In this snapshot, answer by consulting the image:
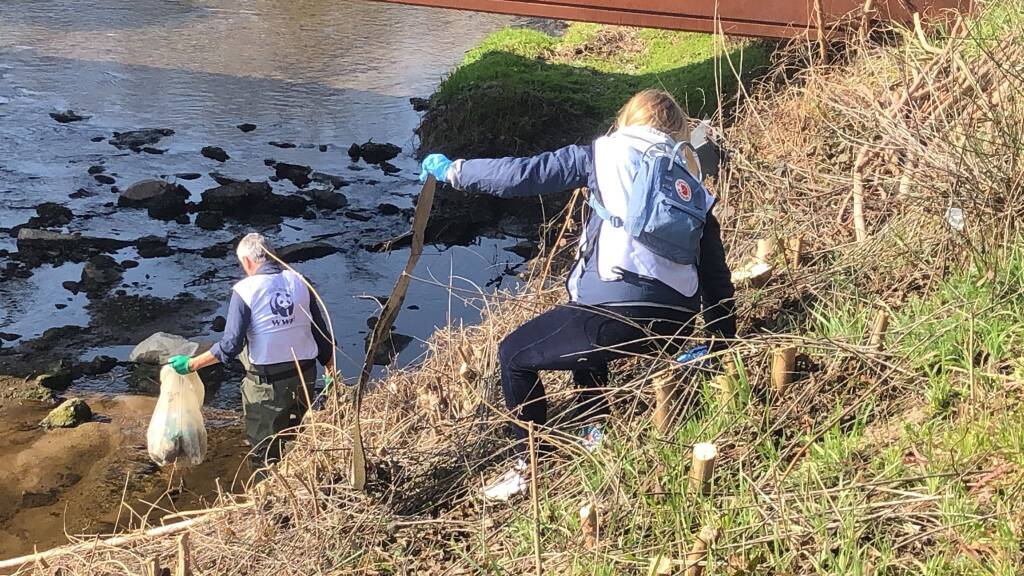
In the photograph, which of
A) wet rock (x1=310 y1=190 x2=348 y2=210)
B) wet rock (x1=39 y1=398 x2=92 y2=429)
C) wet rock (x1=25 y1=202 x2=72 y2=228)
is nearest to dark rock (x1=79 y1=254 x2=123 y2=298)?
wet rock (x1=25 y1=202 x2=72 y2=228)

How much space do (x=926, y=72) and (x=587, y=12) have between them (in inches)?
164

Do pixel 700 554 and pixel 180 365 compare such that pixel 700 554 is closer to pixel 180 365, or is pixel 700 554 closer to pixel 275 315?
pixel 275 315

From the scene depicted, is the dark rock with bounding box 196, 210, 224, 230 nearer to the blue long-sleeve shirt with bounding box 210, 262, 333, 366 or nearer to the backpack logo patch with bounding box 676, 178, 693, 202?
the blue long-sleeve shirt with bounding box 210, 262, 333, 366

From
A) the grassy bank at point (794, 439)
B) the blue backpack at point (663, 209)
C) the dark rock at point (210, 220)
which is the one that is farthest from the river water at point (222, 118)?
the blue backpack at point (663, 209)

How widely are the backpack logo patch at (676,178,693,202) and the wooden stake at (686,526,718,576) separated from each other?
122cm

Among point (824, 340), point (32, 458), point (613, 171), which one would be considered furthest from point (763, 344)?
point (32, 458)

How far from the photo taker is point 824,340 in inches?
156

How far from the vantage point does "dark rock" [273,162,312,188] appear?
41.1 feet

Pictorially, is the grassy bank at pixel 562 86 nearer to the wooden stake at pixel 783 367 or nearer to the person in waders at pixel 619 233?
the wooden stake at pixel 783 367

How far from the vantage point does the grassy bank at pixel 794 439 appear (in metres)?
3.21

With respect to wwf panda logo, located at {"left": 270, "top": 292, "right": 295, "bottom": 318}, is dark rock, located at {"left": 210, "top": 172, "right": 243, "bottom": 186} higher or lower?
lower

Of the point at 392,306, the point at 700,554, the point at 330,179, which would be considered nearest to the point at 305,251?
the point at 330,179

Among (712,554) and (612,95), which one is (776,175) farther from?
(612,95)

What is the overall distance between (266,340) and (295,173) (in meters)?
7.68
